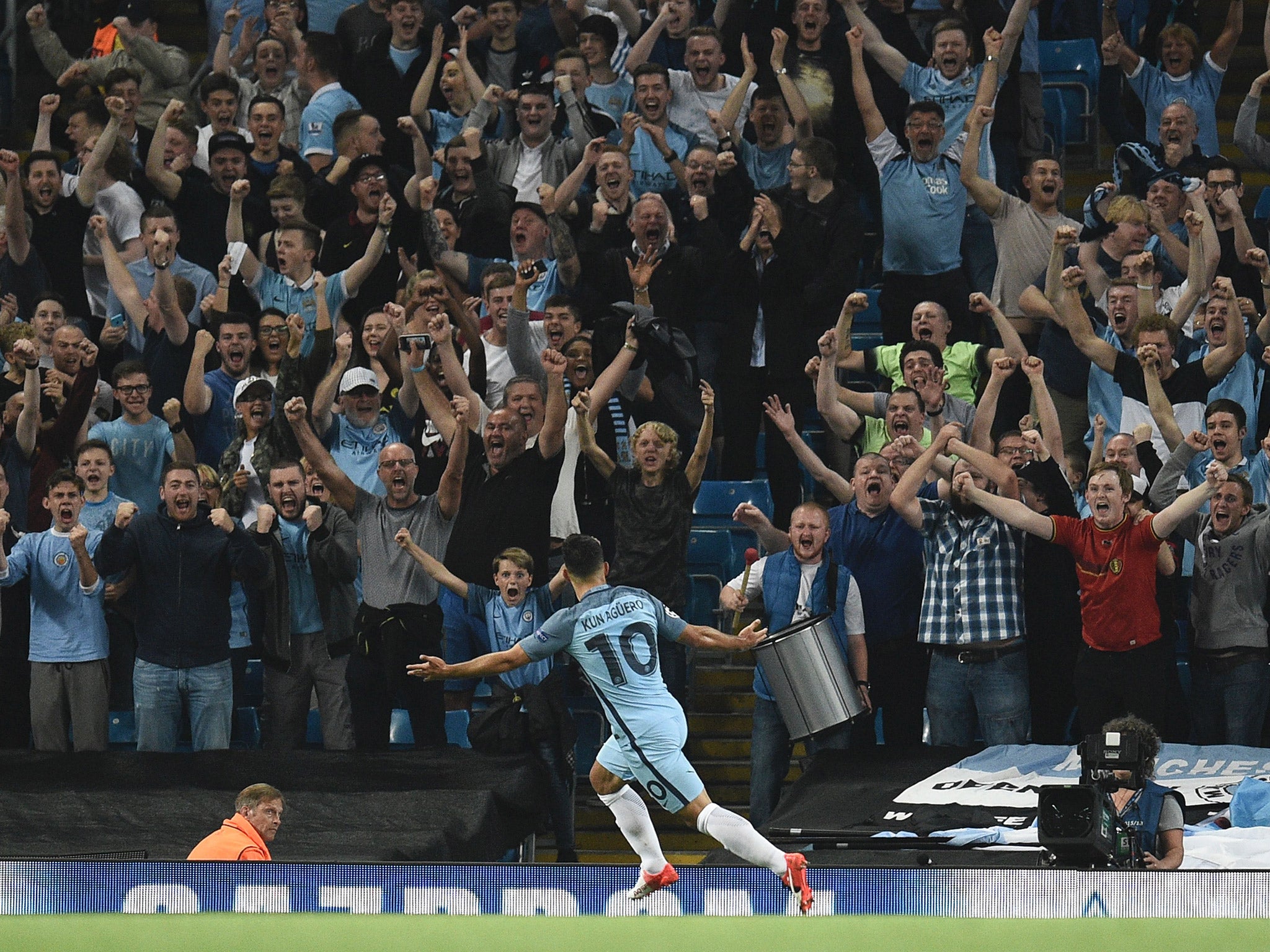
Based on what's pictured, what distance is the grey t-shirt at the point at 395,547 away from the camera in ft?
37.9

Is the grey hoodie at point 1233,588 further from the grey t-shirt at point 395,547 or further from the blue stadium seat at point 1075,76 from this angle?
the blue stadium seat at point 1075,76

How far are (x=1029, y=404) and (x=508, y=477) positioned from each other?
3.45 metres

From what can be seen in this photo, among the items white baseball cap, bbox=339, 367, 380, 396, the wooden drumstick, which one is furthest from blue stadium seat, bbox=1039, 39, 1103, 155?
white baseball cap, bbox=339, 367, 380, 396

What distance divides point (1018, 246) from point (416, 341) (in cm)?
404

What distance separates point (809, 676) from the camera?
1075cm

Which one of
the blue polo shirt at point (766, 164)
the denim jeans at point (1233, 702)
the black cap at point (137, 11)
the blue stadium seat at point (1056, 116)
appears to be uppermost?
the black cap at point (137, 11)

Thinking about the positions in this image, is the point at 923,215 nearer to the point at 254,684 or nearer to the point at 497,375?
the point at 497,375

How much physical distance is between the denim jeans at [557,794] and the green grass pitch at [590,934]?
9.95ft

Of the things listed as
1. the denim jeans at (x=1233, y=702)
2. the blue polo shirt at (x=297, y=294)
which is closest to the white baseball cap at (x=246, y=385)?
the blue polo shirt at (x=297, y=294)

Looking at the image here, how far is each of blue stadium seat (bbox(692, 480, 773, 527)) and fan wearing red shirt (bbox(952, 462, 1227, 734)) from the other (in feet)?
7.64

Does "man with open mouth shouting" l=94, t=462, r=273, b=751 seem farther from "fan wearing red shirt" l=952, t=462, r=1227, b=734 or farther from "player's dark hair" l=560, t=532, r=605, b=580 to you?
"fan wearing red shirt" l=952, t=462, r=1227, b=734

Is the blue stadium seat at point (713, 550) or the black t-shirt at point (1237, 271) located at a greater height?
the black t-shirt at point (1237, 271)

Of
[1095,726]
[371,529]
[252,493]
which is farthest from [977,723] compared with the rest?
[252,493]

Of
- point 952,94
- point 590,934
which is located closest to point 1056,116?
point 952,94
